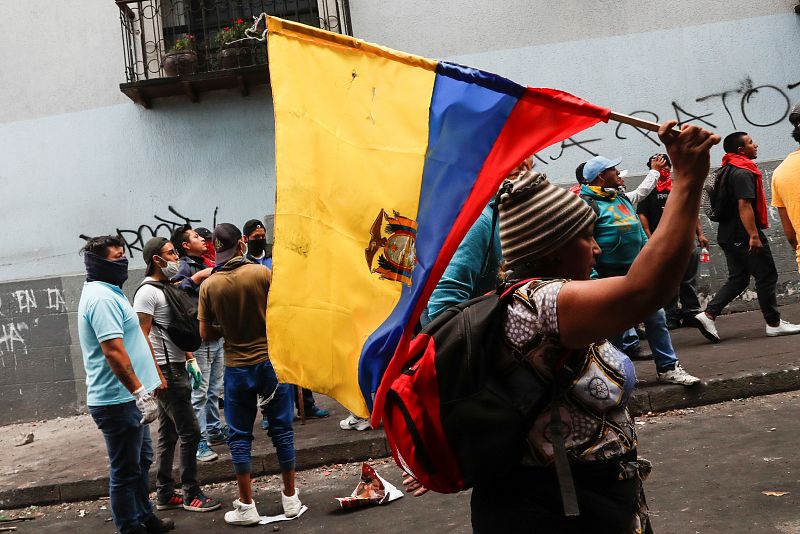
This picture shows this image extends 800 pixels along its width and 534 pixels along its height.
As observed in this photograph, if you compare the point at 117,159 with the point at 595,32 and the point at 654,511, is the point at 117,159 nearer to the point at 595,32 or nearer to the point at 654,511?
the point at 595,32

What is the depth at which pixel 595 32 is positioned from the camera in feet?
34.1

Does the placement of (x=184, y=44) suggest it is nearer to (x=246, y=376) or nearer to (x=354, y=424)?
(x=354, y=424)

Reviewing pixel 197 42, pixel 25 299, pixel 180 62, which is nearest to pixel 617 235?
pixel 180 62

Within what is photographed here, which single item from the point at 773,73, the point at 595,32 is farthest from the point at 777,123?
the point at 595,32

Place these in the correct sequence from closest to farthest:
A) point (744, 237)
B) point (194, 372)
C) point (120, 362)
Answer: point (120, 362) < point (194, 372) < point (744, 237)

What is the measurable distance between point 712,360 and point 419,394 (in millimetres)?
6200

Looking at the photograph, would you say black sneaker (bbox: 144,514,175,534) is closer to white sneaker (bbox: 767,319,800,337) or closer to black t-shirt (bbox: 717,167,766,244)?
black t-shirt (bbox: 717,167,766,244)

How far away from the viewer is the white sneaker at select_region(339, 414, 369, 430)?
7152 millimetres

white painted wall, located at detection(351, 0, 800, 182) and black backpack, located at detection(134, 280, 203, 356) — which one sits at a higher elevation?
white painted wall, located at detection(351, 0, 800, 182)

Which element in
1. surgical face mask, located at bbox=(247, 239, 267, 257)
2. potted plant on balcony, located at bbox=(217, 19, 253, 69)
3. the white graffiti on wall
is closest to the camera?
surgical face mask, located at bbox=(247, 239, 267, 257)

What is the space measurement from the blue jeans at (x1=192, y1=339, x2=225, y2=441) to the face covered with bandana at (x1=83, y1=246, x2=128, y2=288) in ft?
6.27

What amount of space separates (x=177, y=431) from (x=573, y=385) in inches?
180

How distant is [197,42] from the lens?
1068 cm

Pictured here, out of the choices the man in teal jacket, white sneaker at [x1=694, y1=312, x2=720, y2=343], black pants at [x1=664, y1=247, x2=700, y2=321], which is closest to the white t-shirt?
the man in teal jacket
